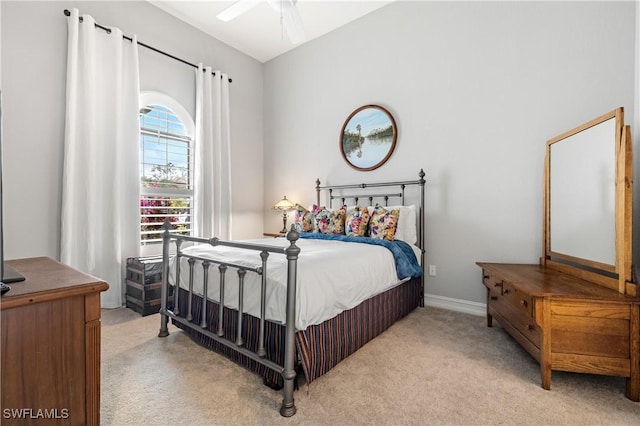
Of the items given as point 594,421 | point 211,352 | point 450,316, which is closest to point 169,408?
point 211,352

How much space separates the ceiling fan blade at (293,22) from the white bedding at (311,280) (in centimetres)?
200

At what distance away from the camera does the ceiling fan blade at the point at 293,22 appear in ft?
8.26

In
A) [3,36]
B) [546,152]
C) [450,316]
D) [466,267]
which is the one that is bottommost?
[450,316]

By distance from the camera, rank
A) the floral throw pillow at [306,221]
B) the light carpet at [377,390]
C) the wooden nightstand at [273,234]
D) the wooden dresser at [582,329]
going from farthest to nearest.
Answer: the wooden nightstand at [273,234], the floral throw pillow at [306,221], the wooden dresser at [582,329], the light carpet at [377,390]

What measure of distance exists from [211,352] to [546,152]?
9.69 feet

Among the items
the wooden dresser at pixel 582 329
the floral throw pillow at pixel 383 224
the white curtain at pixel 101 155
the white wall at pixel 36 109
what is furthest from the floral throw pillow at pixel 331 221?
the white wall at pixel 36 109

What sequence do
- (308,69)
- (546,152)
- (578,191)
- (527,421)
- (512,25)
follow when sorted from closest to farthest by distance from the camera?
(527,421) → (578,191) → (546,152) → (512,25) → (308,69)

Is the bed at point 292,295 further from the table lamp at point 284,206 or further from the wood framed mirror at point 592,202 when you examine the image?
the table lamp at point 284,206

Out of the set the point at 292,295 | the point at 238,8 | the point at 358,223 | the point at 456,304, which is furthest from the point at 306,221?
the point at 238,8

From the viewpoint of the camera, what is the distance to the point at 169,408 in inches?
59.2

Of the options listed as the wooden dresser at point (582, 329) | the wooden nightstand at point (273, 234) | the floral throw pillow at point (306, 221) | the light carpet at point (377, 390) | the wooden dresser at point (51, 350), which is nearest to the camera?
the wooden dresser at point (51, 350)

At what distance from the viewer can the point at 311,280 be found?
5.44 ft

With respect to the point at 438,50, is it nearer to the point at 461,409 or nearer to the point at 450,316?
the point at 450,316

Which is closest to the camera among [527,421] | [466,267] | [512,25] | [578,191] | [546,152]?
[527,421]
